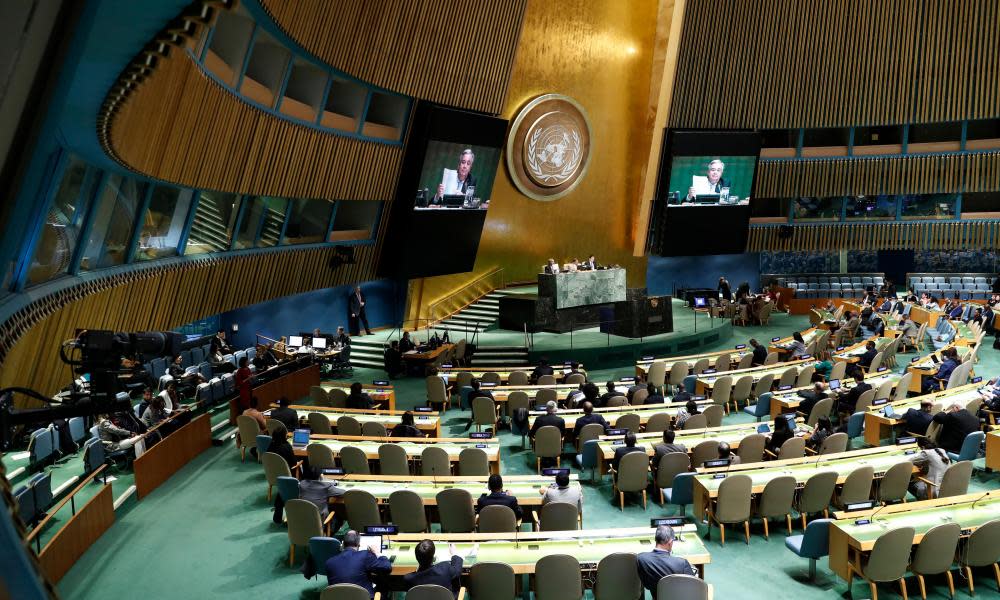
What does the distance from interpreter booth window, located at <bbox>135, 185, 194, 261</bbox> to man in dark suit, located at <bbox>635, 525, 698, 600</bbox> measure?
27.3 ft

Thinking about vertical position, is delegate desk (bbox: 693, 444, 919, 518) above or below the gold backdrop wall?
→ below

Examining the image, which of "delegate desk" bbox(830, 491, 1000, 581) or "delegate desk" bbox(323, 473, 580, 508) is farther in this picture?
"delegate desk" bbox(323, 473, 580, 508)

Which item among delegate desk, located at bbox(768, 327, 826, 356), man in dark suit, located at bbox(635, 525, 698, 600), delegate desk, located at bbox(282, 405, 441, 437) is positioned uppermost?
delegate desk, located at bbox(768, 327, 826, 356)

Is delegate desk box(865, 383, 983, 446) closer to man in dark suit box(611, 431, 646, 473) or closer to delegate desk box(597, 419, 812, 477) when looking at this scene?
delegate desk box(597, 419, 812, 477)

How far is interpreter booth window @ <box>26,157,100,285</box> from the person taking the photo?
23.9 feet

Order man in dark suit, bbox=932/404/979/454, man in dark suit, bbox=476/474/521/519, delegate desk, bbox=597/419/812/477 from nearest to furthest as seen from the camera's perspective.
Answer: man in dark suit, bbox=476/474/521/519 < delegate desk, bbox=597/419/812/477 < man in dark suit, bbox=932/404/979/454

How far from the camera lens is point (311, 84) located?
16.0 meters

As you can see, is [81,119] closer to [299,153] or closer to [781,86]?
[299,153]

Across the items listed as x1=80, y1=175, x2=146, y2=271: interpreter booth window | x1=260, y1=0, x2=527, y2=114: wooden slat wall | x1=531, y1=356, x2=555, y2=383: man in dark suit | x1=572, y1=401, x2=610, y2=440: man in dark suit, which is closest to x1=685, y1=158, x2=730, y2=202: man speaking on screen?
x1=260, y1=0, x2=527, y2=114: wooden slat wall

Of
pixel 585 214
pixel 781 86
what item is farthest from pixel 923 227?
pixel 585 214

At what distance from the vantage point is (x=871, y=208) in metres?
26.5

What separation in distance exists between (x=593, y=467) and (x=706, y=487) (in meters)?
2.14

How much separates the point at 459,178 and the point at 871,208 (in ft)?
50.3

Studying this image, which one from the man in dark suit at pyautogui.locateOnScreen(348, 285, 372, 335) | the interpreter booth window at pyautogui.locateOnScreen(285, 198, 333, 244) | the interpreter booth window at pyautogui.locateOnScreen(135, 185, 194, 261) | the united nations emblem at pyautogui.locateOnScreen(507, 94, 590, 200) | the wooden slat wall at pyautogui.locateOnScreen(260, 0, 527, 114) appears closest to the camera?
the interpreter booth window at pyautogui.locateOnScreen(135, 185, 194, 261)
